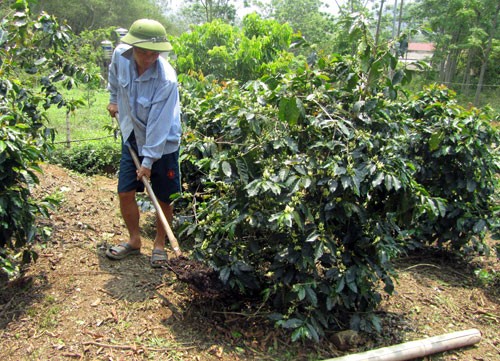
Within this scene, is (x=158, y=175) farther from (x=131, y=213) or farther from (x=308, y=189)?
(x=308, y=189)

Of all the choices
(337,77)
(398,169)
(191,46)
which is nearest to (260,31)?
(191,46)

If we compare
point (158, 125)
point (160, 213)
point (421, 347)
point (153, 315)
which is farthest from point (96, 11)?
point (421, 347)

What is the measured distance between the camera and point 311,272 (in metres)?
2.90

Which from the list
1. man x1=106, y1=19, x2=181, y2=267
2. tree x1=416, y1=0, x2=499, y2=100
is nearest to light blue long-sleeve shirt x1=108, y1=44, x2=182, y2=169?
man x1=106, y1=19, x2=181, y2=267

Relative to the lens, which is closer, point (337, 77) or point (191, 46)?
point (337, 77)

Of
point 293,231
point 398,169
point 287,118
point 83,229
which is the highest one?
point 287,118

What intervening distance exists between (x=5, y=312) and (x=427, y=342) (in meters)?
2.69

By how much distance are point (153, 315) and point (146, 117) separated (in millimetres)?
1382

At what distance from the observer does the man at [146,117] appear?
10.6ft

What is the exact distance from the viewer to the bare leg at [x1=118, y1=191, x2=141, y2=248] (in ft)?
11.4

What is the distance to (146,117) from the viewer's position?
133 inches

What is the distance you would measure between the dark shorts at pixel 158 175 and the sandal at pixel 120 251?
0.46 m

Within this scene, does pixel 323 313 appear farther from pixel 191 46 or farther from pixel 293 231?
pixel 191 46

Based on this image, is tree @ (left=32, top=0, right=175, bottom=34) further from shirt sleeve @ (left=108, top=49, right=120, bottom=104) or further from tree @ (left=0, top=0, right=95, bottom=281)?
shirt sleeve @ (left=108, top=49, right=120, bottom=104)
